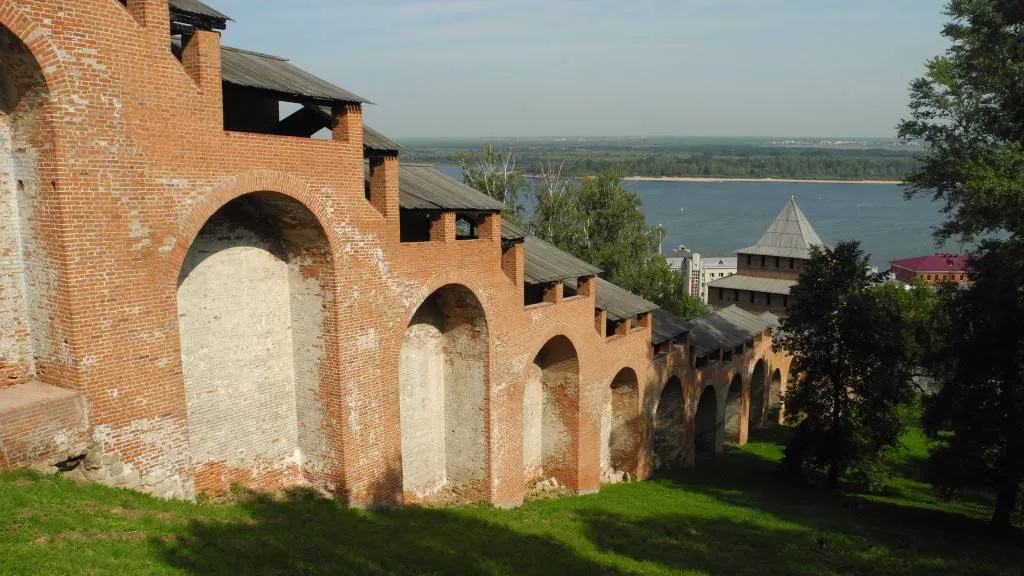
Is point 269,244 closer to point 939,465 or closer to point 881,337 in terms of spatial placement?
point 939,465

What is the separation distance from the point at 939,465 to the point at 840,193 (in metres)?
166

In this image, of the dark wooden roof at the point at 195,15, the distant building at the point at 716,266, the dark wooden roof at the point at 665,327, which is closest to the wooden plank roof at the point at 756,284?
the dark wooden roof at the point at 665,327

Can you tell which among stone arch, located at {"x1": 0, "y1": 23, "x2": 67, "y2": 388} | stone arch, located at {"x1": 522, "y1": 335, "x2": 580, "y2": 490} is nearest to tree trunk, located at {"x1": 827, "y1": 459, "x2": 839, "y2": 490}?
stone arch, located at {"x1": 522, "y1": 335, "x2": 580, "y2": 490}

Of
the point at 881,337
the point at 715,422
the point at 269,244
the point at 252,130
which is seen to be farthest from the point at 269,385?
the point at 715,422

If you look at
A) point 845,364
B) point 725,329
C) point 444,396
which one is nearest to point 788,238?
point 725,329

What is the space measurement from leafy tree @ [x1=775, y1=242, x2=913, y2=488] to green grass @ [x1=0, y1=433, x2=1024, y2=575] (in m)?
1.44

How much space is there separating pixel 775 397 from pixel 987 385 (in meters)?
17.9

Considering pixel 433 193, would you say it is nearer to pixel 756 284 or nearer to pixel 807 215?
pixel 756 284

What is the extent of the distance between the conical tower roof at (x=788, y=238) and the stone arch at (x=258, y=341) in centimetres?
2779

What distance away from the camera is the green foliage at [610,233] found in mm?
31359

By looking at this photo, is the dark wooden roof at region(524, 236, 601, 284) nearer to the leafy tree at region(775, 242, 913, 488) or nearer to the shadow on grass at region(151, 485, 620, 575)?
the shadow on grass at region(151, 485, 620, 575)

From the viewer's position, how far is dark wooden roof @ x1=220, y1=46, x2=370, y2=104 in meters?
9.39

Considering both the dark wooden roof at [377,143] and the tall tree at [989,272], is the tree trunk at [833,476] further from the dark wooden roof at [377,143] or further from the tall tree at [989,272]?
the dark wooden roof at [377,143]

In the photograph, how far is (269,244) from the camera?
Result: 34.4ft
